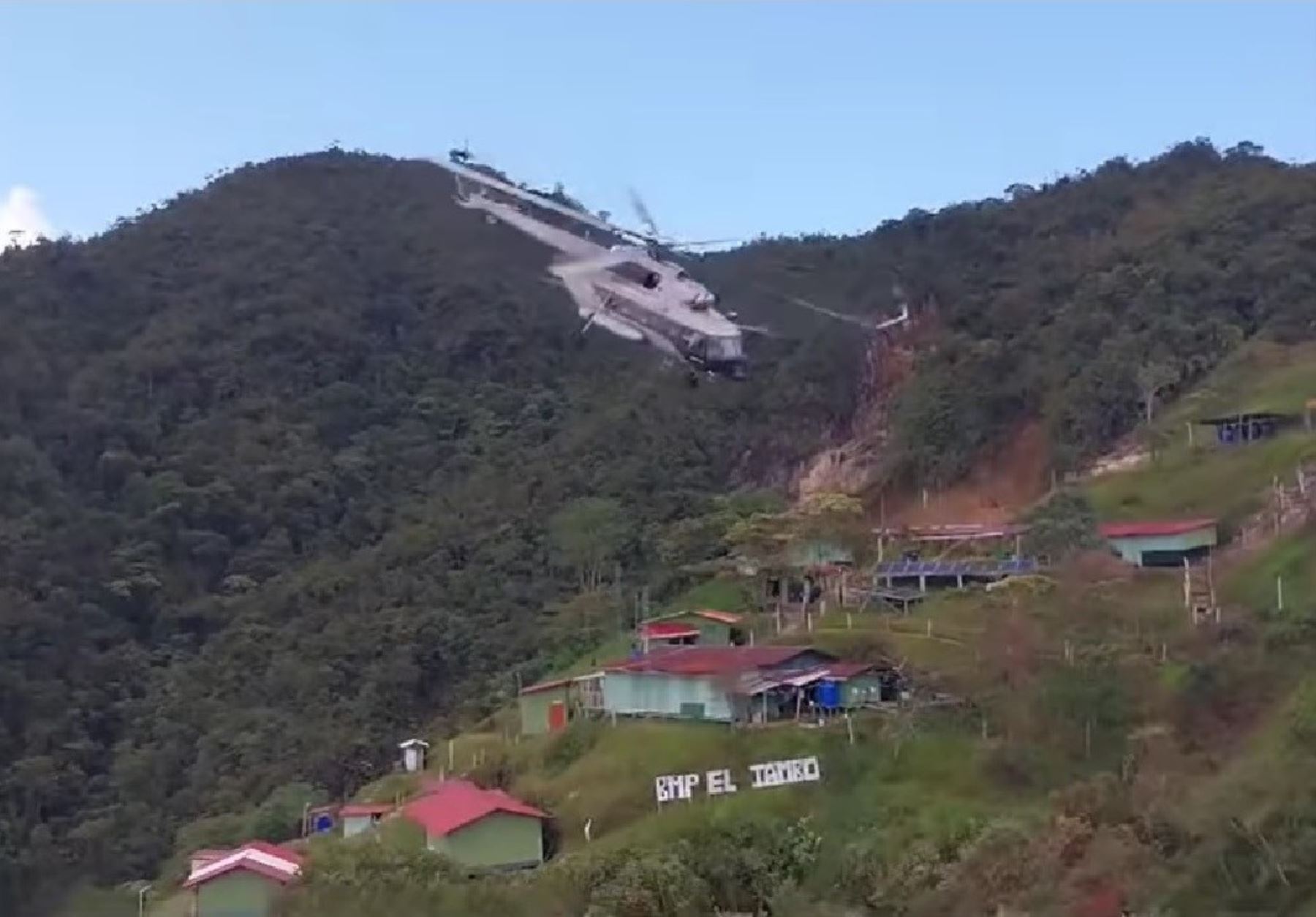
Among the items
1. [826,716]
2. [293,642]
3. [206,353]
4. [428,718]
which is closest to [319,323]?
[206,353]

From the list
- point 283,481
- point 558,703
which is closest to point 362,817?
point 558,703

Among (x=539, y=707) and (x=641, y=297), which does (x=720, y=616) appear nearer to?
(x=539, y=707)

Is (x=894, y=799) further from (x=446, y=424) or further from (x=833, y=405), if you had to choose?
(x=446, y=424)

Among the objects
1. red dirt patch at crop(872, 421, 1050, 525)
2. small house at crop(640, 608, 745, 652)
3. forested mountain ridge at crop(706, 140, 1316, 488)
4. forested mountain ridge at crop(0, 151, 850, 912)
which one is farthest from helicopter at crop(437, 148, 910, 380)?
red dirt patch at crop(872, 421, 1050, 525)

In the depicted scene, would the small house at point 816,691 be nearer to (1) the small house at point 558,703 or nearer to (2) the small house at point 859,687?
(2) the small house at point 859,687

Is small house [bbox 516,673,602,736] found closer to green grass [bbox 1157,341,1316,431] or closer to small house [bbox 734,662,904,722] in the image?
small house [bbox 734,662,904,722]

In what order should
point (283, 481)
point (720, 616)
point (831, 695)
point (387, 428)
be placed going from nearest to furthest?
point (831, 695)
point (720, 616)
point (283, 481)
point (387, 428)
